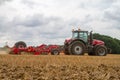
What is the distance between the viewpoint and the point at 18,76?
11.6 metres

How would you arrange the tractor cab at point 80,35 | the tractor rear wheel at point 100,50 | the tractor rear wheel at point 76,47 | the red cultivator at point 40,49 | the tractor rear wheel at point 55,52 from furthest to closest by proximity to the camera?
the tractor rear wheel at point 55,52 → the red cultivator at point 40,49 → the tractor rear wheel at point 100,50 → the tractor cab at point 80,35 → the tractor rear wheel at point 76,47

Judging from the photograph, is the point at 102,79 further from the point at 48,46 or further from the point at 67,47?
the point at 48,46

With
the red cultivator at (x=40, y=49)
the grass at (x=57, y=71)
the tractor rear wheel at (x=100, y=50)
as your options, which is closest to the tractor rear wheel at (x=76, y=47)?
the tractor rear wheel at (x=100, y=50)

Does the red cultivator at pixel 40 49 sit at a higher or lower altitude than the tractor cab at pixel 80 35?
lower

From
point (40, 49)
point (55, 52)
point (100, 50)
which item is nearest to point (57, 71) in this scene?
point (100, 50)

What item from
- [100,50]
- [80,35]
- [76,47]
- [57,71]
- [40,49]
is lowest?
[57,71]

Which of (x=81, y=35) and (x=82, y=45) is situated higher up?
(x=81, y=35)

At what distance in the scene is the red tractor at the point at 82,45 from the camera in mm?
29281

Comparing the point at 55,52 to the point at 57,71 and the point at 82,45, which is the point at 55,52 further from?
the point at 57,71

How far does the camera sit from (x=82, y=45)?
96.0 ft

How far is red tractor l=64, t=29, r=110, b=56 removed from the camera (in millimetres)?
29281

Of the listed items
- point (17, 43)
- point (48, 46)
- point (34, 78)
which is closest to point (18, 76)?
point (34, 78)

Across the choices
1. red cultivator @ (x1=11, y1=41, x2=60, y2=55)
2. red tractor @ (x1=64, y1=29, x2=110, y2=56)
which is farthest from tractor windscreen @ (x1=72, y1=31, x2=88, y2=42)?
red cultivator @ (x1=11, y1=41, x2=60, y2=55)

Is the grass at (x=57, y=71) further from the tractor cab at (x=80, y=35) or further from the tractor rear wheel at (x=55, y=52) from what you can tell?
the tractor rear wheel at (x=55, y=52)
